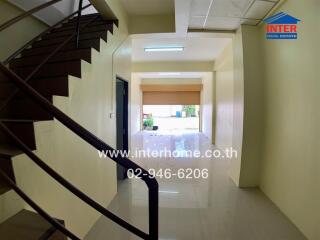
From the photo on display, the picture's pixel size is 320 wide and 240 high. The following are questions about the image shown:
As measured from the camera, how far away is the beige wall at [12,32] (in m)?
2.55

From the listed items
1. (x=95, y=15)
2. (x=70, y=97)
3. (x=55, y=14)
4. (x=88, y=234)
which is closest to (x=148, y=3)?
(x=95, y=15)

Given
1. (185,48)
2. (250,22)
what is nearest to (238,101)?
(250,22)

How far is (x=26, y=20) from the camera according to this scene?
115 inches

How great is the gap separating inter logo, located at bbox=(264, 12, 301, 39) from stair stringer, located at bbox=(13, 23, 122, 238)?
2522mm

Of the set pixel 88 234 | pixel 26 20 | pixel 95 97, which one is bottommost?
pixel 88 234

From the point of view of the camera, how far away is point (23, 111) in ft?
6.66

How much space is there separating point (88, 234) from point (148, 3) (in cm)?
371

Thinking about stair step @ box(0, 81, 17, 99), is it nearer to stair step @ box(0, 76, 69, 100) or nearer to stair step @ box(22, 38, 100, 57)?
stair step @ box(0, 76, 69, 100)

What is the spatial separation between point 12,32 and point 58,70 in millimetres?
923

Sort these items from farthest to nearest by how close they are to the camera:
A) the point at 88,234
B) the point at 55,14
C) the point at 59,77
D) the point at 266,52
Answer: the point at 266,52
the point at 55,14
the point at 88,234
the point at 59,77

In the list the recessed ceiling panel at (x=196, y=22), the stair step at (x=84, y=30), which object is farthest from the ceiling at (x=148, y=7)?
the stair step at (x=84, y=30)

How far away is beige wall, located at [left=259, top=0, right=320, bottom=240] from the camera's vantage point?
2385mm

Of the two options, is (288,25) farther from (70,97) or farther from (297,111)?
(70,97)

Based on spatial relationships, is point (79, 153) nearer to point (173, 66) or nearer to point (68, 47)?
point (68, 47)
